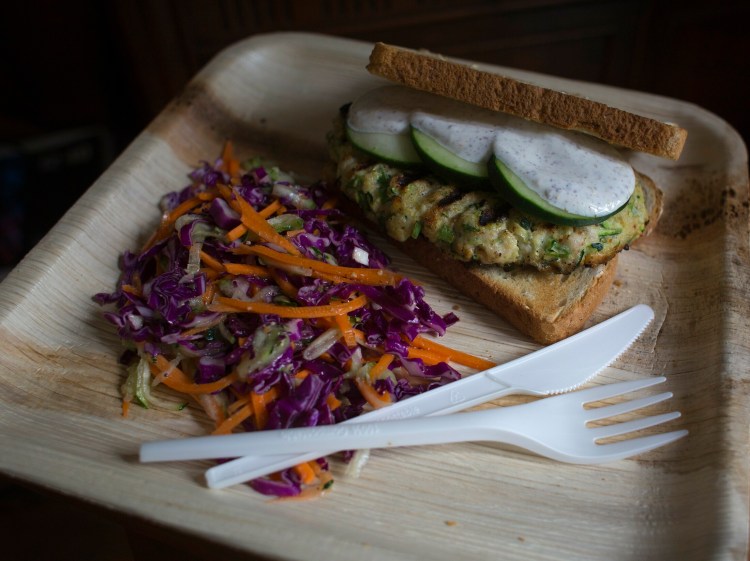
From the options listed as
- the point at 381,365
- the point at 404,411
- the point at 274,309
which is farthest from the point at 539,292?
the point at 274,309

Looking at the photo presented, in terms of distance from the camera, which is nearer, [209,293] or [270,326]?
[270,326]

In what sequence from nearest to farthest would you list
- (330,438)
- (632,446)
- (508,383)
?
(330,438), (632,446), (508,383)

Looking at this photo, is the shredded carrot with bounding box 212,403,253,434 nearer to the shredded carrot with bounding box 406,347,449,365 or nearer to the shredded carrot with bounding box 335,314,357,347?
the shredded carrot with bounding box 335,314,357,347

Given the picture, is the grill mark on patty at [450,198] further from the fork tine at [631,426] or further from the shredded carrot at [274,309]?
the fork tine at [631,426]

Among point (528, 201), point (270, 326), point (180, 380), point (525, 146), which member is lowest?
point (180, 380)

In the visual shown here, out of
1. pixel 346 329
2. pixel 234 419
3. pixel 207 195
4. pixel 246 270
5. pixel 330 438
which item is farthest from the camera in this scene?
pixel 207 195

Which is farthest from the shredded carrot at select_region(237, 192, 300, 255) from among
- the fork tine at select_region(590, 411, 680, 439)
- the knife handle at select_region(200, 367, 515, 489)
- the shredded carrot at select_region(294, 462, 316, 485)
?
the fork tine at select_region(590, 411, 680, 439)

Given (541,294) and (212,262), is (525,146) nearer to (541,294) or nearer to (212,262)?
(541,294)
